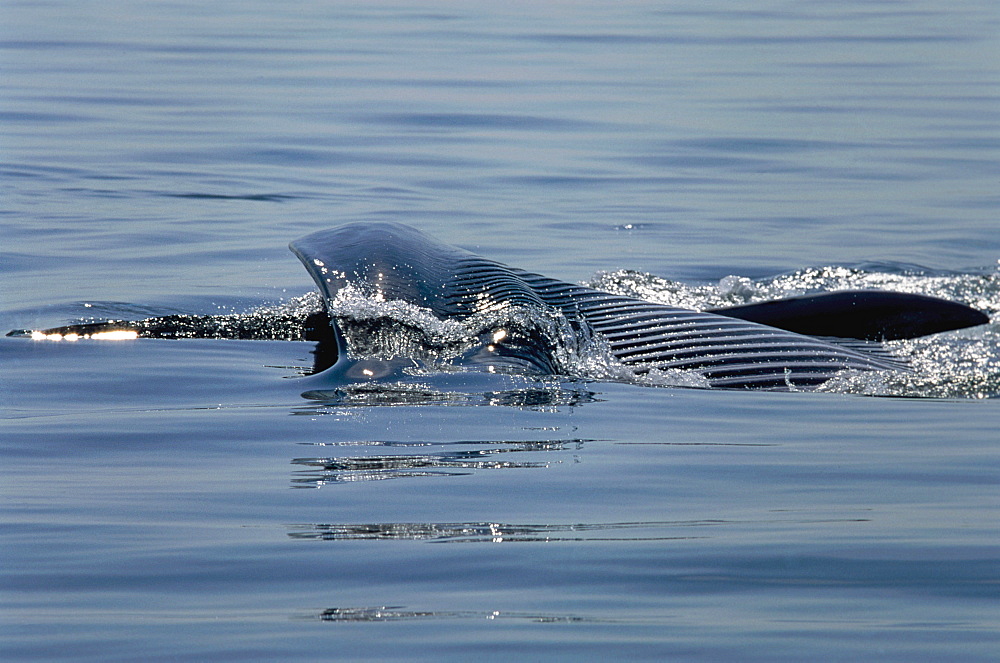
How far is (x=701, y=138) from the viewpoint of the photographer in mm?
17062

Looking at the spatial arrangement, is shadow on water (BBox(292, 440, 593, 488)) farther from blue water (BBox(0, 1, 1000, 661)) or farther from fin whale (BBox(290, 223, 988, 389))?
fin whale (BBox(290, 223, 988, 389))

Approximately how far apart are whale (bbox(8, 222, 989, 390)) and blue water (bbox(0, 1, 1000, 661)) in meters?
0.25

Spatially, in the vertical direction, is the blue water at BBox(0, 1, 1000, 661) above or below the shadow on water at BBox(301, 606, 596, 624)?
above

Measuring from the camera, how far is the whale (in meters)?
6.61

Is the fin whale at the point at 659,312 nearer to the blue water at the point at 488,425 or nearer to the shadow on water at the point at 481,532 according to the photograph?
the blue water at the point at 488,425

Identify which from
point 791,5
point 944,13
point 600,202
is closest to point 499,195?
point 600,202

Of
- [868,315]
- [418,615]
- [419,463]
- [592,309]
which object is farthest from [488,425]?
[868,315]

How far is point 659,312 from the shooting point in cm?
745

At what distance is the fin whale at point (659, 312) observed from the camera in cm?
684

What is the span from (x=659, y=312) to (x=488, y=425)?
90.7 inches

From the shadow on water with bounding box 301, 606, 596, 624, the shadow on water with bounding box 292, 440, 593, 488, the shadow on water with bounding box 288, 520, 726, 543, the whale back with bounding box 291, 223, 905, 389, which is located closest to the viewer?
the shadow on water with bounding box 301, 606, 596, 624

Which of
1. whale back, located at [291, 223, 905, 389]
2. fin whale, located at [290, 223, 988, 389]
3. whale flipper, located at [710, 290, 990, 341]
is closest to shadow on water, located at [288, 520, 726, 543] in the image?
fin whale, located at [290, 223, 988, 389]

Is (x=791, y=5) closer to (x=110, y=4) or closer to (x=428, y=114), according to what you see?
(x=110, y=4)

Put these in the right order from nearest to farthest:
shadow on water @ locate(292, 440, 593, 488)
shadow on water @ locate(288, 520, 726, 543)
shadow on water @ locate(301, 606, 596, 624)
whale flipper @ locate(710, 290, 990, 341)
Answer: shadow on water @ locate(301, 606, 596, 624) < shadow on water @ locate(288, 520, 726, 543) < shadow on water @ locate(292, 440, 593, 488) < whale flipper @ locate(710, 290, 990, 341)
